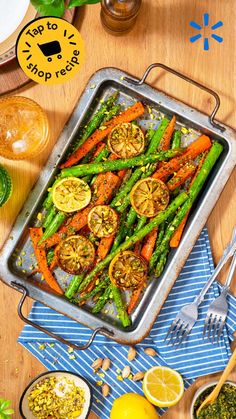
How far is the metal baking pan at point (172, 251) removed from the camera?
259cm

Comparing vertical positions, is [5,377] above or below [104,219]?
below

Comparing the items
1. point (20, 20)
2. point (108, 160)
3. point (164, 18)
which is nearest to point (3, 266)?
point (108, 160)

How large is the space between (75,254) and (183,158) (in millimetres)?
681

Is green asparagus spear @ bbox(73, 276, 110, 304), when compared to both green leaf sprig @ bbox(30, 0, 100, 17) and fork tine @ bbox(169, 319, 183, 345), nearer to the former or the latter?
fork tine @ bbox(169, 319, 183, 345)

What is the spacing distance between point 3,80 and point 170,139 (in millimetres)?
827

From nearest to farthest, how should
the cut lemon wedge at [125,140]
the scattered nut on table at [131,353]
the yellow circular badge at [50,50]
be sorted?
the yellow circular badge at [50,50] < the cut lemon wedge at [125,140] < the scattered nut on table at [131,353]

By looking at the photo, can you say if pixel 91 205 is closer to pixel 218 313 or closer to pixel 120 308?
pixel 120 308

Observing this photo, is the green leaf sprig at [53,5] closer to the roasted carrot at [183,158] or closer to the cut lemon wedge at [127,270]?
the roasted carrot at [183,158]

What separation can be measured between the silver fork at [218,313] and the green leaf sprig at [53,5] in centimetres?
136

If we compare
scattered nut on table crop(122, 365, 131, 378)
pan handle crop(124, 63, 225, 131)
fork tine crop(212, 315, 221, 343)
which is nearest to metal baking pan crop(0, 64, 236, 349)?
pan handle crop(124, 63, 225, 131)

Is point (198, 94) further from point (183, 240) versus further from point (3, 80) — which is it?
point (3, 80)

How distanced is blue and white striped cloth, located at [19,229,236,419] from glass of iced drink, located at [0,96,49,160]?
32.0 inches

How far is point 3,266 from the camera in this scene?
2.59m

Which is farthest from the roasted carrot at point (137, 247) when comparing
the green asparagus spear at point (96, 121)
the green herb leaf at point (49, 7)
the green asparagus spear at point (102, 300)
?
the green herb leaf at point (49, 7)
